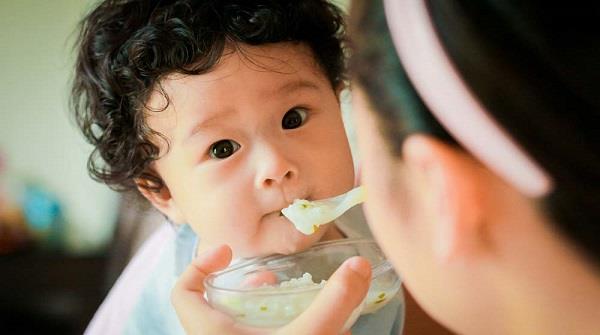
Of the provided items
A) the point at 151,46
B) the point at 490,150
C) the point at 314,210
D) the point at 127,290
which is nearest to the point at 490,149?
the point at 490,150

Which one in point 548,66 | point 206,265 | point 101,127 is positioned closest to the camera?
point 548,66

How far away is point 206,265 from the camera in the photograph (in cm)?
55

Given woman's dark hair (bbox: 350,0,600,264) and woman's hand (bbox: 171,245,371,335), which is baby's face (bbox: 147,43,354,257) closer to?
woman's hand (bbox: 171,245,371,335)

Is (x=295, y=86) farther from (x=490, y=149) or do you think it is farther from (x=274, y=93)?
(x=490, y=149)

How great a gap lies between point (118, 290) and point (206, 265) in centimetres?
30

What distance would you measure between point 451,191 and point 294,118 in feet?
1.04

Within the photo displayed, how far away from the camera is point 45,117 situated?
0.79 metres

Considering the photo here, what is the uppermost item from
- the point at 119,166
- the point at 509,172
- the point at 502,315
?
the point at 509,172

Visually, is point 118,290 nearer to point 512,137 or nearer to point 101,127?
point 101,127

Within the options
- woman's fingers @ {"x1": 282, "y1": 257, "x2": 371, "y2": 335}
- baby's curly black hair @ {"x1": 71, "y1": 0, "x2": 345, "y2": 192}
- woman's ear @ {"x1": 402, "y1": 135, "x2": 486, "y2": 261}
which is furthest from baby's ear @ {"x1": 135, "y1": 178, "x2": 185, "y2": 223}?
woman's ear @ {"x1": 402, "y1": 135, "x2": 486, "y2": 261}

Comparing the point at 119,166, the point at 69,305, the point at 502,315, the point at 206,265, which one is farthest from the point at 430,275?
the point at 69,305

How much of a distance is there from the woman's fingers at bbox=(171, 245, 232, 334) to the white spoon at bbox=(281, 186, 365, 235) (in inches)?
2.7

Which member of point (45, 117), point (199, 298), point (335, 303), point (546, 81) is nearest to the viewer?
point (546, 81)

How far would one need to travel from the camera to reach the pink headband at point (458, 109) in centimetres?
30
